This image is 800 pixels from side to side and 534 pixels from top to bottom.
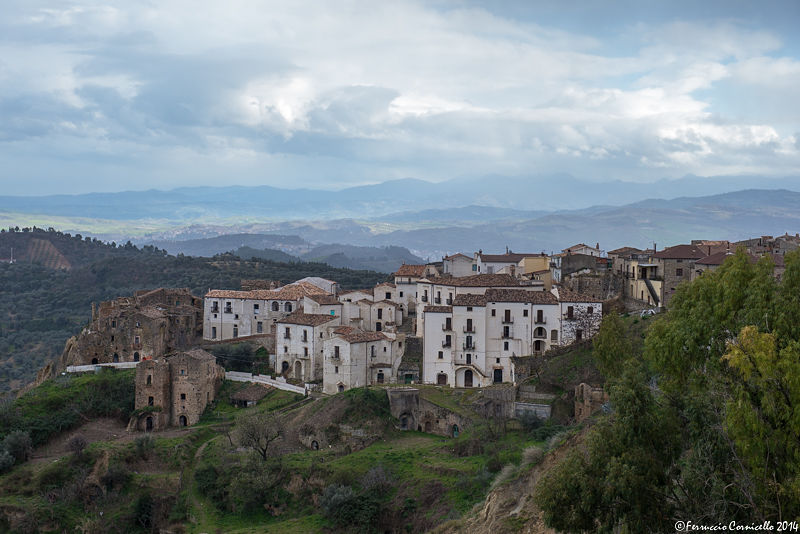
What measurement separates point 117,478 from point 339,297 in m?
24.7

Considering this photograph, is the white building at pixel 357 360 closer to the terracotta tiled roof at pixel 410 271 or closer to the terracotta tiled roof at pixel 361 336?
the terracotta tiled roof at pixel 361 336

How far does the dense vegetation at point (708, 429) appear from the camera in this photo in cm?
1534

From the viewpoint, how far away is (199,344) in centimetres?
6253

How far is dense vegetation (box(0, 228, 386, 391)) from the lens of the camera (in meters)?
92.8

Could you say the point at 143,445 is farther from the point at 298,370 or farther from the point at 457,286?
the point at 457,286

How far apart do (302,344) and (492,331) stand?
1467 cm

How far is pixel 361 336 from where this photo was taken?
52.1 m

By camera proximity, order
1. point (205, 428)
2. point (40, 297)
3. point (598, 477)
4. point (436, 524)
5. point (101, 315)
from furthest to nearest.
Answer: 1. point (40, 297)
2. point (101, 315)
3. point (205, 428)
4. point (436, 524)
5. point (598, 477)

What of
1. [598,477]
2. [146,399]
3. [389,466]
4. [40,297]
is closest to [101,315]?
[146,399]

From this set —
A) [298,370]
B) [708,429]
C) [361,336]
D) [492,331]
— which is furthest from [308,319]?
[708,429]

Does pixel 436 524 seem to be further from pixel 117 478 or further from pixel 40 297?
pixel 40 297

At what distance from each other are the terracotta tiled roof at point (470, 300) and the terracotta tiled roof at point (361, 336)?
608 cm

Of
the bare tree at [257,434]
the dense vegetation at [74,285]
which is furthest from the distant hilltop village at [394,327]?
the dense vegetation at [74,285]

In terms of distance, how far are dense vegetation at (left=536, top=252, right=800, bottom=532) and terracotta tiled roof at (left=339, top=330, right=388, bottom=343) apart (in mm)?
29883
